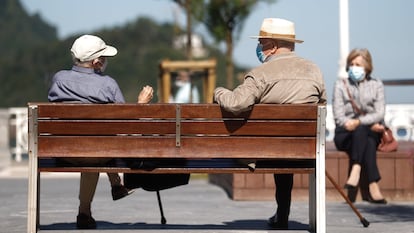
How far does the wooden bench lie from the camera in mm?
8695

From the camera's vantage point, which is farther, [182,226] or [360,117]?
[360,117]

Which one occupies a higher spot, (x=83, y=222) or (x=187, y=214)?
(x=83, y=222)

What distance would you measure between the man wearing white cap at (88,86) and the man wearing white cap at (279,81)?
0.73 m

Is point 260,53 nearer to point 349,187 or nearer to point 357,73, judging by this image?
point 357,73

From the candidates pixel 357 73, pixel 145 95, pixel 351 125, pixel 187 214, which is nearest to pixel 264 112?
pixel 145 95

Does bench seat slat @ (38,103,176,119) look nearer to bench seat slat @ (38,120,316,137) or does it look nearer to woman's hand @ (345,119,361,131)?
bench seat slat @ (38,120,316,137)

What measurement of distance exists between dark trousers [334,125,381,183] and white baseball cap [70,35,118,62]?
466 centimetres

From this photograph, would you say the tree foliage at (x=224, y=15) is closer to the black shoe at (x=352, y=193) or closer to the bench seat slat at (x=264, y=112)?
the black shoe at (x=352, y=193)

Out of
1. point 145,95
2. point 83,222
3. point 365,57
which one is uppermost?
point 365,57

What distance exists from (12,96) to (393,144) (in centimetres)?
7295

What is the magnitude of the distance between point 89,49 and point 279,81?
1370 mm

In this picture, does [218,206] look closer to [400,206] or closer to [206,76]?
[400,206]

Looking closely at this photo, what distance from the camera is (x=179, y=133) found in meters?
8.72

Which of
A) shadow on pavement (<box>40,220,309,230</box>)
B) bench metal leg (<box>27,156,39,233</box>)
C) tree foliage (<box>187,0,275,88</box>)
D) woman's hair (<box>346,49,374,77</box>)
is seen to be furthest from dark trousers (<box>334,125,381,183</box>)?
tree foliage (<box>187,0,275,88</box>)
